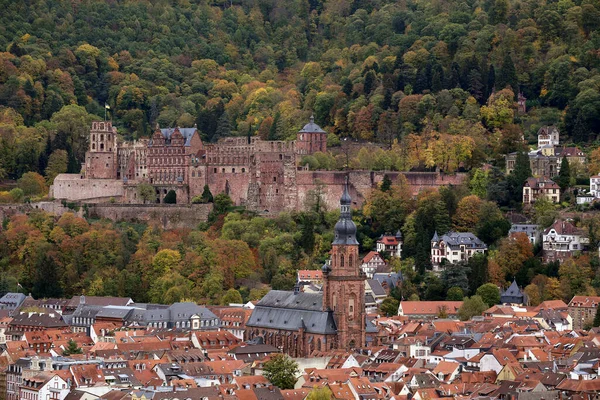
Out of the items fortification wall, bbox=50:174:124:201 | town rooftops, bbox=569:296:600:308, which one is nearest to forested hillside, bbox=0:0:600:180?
fortification wall, bbox=50:174:124:201

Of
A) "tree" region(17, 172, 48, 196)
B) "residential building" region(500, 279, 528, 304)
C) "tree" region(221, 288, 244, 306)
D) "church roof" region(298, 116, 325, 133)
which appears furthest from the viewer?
"tree" region(17, 172, 48, 196)

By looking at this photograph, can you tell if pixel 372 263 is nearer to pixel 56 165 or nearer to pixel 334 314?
pixel 334 314

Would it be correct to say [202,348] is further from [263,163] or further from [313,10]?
[313,10]

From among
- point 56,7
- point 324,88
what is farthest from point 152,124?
point 56,7

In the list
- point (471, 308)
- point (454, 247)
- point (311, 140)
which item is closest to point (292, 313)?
point (471, 308)

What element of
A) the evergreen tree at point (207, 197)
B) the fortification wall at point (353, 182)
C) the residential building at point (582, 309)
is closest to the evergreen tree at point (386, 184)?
the fortification wall at point (353, 182)

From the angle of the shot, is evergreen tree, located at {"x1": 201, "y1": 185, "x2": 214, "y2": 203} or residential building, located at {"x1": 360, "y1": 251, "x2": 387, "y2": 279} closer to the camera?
residential building, located at {"x1": 360, "y1": 251, "x2": 387, "y2": 279}

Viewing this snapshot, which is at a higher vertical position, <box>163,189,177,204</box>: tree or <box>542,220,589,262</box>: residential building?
<box>163,189,177,204</box>: tree

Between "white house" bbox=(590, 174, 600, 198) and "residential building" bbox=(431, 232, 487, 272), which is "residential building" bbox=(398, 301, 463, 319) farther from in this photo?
"white house" bbox=(590, 174, 600, 198)
